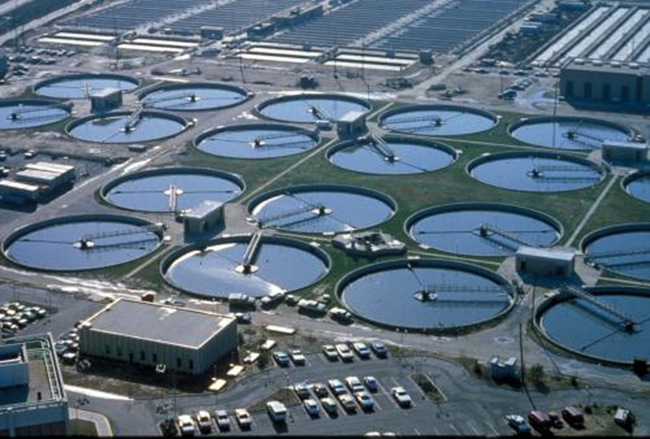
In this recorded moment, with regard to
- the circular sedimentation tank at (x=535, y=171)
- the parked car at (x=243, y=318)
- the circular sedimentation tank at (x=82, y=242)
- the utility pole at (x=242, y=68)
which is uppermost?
the utility pole at (x=242, y=68)

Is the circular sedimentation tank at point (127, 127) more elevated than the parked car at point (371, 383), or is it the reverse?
the circular sedimentation tank at point (127, 127)

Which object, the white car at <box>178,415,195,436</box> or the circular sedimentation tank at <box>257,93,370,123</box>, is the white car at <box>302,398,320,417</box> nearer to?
the white car at <box>178,415,195,436</box>

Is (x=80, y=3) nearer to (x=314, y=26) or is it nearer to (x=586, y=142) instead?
(x=314, y=26)

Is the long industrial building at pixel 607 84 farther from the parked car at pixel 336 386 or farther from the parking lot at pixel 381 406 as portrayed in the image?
the parked car at pixel 336 386

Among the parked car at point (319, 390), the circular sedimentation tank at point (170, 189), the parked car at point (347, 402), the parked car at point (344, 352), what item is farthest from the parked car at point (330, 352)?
the circular sedimentation tank at point (170, 189)

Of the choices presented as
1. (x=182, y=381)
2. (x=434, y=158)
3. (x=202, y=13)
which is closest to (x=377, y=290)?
(x=182, y=381)

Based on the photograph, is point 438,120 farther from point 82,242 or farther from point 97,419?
point 97,419
